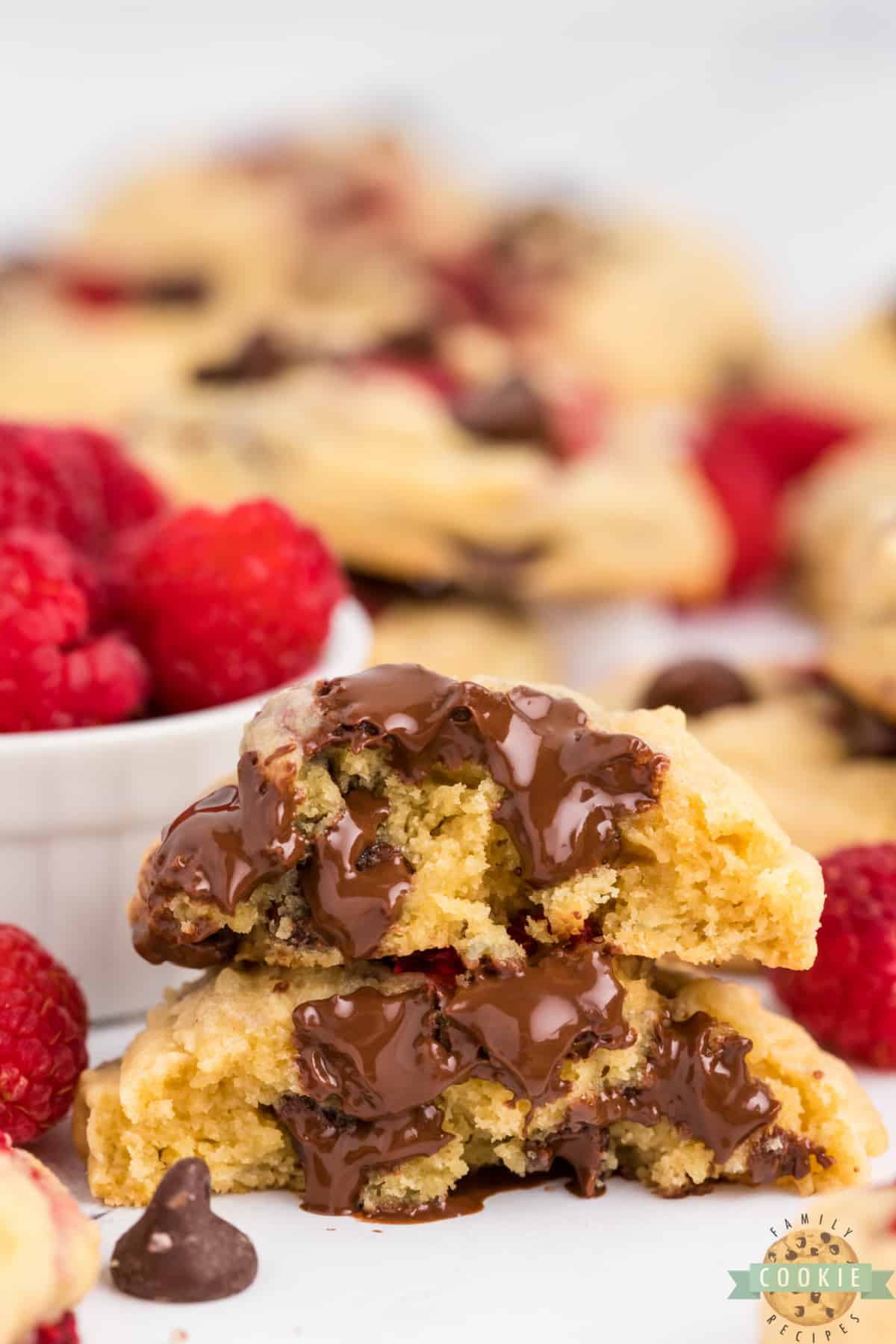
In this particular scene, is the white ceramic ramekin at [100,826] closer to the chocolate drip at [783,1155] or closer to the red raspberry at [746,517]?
the chocolate drip at [783,1155]

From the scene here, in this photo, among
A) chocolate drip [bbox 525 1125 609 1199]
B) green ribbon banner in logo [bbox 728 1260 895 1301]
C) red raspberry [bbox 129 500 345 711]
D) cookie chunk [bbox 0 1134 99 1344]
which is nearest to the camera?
cookie chunk [bbox 0 1134 99 1344]

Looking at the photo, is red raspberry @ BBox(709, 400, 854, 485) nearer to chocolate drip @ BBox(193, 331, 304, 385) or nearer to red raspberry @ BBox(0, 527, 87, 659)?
chocolate drip @ BBox(193, 331, 304, 385)

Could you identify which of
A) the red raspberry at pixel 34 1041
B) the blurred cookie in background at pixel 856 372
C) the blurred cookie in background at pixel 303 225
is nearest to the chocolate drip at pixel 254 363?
the blurred cookie in background at pixel 303 225

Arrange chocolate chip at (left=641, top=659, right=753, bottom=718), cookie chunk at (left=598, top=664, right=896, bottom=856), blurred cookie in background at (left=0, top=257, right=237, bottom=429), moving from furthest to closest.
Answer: blurred cookie in background at (left=0, top=257, right=237, bottom=429), chocolate chip at (left=641, top=659, right=753, bottom=718), cookie chunk at (left=598, top=664, right=896, bottom=856)

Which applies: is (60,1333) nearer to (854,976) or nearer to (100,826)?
(100,826)

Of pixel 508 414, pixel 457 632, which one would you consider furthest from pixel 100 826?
pixel 508 414

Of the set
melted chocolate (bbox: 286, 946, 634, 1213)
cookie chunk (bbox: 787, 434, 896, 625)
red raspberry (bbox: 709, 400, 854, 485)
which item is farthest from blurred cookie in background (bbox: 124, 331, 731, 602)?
melted chocolate (bbox: 286, 946, 634, 1213)

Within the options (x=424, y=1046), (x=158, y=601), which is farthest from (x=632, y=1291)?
(x=158, y=601)

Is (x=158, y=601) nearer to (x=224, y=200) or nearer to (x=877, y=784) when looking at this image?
(x=877, y=784)
